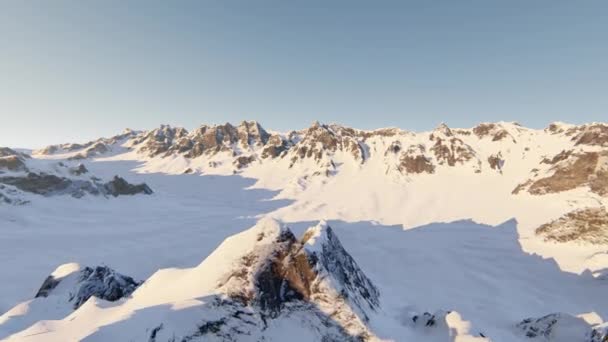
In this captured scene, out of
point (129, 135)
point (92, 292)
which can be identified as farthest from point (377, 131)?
point (129, 135)

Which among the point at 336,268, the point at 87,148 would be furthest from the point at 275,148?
the point at 336,268

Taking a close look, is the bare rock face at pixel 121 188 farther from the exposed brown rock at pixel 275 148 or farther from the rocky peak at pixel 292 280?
the rocky peak at pixel 292 280

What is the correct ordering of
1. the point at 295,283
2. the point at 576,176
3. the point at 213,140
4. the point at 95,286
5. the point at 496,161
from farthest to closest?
the point at 213,140 → the point at 496,161 → the point at 576,176 → the point at 95,286 → the point at 295,283

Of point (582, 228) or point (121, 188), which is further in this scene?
point (121, 188)

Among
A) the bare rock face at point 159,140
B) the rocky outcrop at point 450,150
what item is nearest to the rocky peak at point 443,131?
the rocky outcrop at point 450,150

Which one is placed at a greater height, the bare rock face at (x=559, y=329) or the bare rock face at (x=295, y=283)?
the bare rock face at (x=295, y=283)

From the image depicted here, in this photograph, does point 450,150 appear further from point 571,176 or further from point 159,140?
point 159,140

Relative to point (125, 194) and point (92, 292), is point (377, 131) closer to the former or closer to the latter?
point (125, 194)
